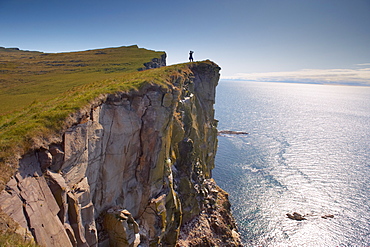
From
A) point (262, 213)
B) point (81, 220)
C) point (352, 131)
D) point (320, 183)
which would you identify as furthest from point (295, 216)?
point (352, 131)

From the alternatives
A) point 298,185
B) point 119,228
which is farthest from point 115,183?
point 298,185

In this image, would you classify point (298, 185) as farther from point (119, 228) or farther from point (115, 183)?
point (115, 183)

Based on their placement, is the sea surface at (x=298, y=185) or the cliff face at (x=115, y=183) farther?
the sea surface at (x=298, y=185)

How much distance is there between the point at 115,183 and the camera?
20.9 metres

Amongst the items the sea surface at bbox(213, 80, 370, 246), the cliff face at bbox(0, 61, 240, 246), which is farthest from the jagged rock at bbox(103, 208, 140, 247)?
the sea surface at bbox(213, 80, 370, 246)

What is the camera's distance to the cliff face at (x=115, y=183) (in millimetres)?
12023

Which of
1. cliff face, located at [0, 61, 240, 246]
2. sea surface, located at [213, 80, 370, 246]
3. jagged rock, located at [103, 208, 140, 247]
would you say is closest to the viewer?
cliff face, located at [0, 61, 240, 246]

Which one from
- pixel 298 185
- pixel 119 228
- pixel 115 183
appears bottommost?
pixel 298 185

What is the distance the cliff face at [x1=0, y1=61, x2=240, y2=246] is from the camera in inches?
473

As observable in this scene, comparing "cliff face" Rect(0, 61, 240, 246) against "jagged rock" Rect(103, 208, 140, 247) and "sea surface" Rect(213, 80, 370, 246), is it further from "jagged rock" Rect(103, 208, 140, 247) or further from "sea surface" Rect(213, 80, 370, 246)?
"sea surface" Rect(213, 80, 370, 246)

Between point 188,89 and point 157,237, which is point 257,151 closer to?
point 188,89

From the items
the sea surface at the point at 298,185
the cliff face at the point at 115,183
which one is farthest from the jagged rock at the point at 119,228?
the sea surface at the point at 298,185

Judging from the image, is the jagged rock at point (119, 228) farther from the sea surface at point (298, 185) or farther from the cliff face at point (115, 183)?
the sea surface at point (298, 185)

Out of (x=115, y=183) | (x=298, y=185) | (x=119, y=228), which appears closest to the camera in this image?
(x=119, y=228)
